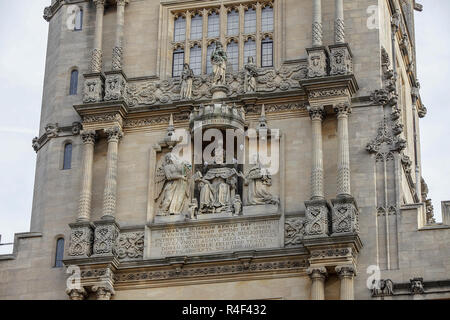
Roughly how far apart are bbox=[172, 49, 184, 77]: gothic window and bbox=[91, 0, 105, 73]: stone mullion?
1.85m

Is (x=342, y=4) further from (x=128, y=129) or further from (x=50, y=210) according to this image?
(x=50, y=210)

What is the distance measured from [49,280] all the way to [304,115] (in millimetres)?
7288

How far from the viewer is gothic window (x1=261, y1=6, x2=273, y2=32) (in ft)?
133

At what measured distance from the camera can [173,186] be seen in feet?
127

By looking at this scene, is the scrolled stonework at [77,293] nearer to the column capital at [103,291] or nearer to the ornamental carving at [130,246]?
the column capital at [103,291]

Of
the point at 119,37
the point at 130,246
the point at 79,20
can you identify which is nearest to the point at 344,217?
the point at 130,246

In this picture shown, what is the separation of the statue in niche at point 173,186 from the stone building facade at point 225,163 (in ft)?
0.13

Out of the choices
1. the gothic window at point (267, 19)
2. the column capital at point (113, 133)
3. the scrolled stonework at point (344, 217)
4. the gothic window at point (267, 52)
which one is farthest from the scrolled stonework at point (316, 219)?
the gothic window at point (267, 19)

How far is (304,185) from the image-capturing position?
38.0 metres

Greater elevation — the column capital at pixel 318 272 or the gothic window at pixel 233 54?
the gothic window at pixel 233 54

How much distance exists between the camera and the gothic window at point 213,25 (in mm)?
40844

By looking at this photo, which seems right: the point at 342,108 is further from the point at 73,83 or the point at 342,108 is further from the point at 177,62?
the point at 73,83
